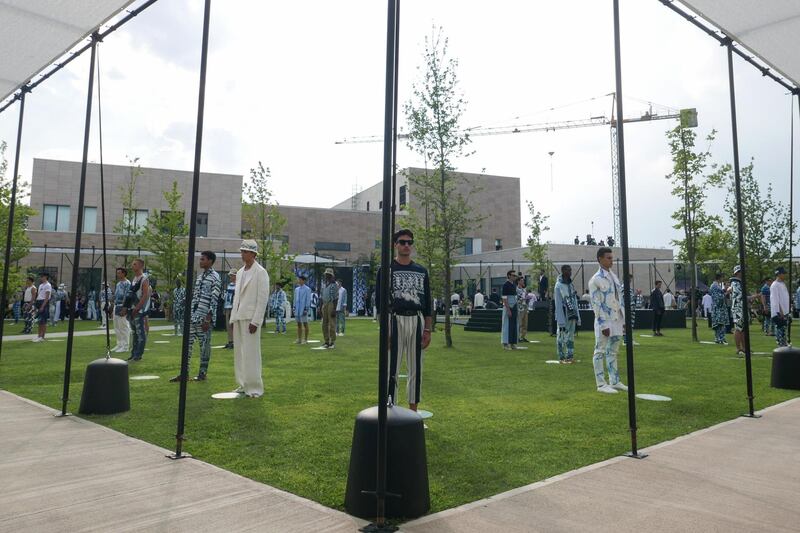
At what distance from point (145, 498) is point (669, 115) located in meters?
96.0

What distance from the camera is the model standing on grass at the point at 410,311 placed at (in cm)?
540

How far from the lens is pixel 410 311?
5.47 m

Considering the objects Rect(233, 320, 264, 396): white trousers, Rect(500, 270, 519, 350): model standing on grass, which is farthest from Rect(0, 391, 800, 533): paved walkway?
Rect(500, 270, 519, 350): model standing on grass

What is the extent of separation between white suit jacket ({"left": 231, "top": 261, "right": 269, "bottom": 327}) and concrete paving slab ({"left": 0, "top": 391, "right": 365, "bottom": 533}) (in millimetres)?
2653

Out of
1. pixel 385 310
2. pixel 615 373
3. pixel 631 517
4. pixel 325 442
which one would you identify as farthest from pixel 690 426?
pixel 385 310

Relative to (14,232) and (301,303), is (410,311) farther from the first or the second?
(14,232)

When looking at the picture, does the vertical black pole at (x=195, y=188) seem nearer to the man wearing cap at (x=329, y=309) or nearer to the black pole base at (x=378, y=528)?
the black pole base at (x=378, y=528)

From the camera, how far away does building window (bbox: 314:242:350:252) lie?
51.2 meters

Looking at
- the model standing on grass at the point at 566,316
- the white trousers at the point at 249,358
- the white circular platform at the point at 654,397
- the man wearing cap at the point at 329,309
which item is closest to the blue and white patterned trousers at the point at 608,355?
the white circular platform at the point at 654,397

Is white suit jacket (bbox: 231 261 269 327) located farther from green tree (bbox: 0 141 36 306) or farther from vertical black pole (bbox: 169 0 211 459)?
green tree (bbox: 0 141 36 306)

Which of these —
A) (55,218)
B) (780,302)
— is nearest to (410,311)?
(780,302)

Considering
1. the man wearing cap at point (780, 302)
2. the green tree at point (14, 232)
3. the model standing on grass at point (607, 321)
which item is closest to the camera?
the model standing on grass at point (607, 321)

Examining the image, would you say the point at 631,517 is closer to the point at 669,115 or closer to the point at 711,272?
the point at 711,272

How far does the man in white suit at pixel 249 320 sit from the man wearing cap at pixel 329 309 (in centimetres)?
684
